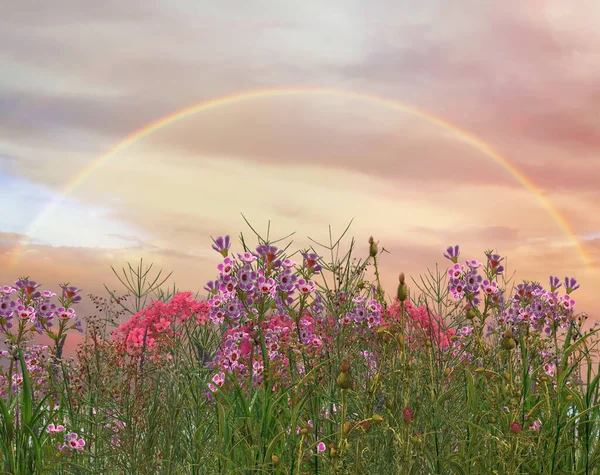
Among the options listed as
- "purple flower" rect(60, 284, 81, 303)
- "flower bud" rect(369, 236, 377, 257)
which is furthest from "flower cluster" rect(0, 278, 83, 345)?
"flower bud" rect(369, 236, 377, 257)

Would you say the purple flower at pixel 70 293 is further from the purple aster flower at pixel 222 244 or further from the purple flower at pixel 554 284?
the purple flower at pixel 554 284

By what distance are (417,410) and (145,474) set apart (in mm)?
2160

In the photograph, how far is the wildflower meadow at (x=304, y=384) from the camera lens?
4141 mm

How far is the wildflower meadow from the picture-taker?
13.6 ft

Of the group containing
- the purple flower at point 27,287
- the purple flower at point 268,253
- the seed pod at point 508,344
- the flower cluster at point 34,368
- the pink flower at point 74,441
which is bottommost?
the pink flower at point 74,441

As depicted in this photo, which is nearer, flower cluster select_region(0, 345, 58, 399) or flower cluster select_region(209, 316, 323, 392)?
flower cluster select_region(209, 316, 323, 392)

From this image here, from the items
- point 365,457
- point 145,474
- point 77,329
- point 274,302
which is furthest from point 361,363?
point 77,329

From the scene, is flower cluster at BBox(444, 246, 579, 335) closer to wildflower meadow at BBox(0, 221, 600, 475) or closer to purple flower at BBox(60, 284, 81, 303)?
wildflower meadow at BBox(0, 221, 600, 475)

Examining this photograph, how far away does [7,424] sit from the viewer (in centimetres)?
474

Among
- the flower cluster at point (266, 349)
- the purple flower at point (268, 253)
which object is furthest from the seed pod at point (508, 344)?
the purple flower at point (268, 253)

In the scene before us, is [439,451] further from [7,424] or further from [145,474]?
[7,424]

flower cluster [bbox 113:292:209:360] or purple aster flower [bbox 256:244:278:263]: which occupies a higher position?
purple aster flower [bbox 256:244:278:263]

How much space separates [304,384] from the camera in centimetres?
470

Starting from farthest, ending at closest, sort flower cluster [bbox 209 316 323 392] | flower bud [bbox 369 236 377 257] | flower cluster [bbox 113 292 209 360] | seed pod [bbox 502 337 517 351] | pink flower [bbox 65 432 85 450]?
flower cluster [bbox 113 292 209 360], pink flower [bbox 65 432 85 450], flower cluster [bbox 209 316 323 392], flower bud [bbox 369 236 377 257], seed pod [bbox 502 337 517 351]
